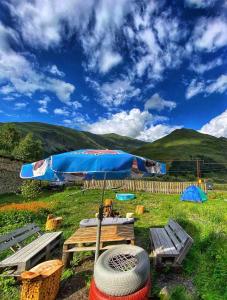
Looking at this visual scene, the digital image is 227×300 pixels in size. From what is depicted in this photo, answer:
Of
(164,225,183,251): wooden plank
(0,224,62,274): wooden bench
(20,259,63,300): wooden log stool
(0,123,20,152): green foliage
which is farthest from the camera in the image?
(0,123,20,152): green foliage

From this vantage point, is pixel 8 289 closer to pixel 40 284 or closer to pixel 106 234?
pixel 40 284

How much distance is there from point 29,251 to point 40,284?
6.72ft

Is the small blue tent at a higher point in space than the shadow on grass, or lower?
higher

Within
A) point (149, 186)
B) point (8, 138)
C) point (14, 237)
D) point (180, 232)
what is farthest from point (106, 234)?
point (8, 138)

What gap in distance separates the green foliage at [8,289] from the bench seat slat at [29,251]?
0.47 metres

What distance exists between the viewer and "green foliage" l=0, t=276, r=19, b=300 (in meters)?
5.39

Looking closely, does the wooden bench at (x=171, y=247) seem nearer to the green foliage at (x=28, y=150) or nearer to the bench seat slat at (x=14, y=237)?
the bench seat slat at (x=14, y=237)

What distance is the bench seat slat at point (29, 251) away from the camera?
19.1 feet

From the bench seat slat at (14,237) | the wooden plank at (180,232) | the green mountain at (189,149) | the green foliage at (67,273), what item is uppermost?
the green mountain at (189,149)

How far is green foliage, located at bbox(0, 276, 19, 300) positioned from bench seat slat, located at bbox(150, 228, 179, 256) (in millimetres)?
3377

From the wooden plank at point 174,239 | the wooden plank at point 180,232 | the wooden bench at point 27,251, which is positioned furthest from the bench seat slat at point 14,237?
the wooden plank at point 180,232

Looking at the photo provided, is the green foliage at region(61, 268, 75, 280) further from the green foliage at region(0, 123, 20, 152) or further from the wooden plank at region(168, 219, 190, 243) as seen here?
the green foliage at region(0, 123, 20, 152)

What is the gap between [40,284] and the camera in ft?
15.5

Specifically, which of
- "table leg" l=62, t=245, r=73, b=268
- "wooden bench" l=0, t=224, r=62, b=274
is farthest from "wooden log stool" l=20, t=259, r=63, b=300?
"table leg" l=62, t=245, r=73, b=268
